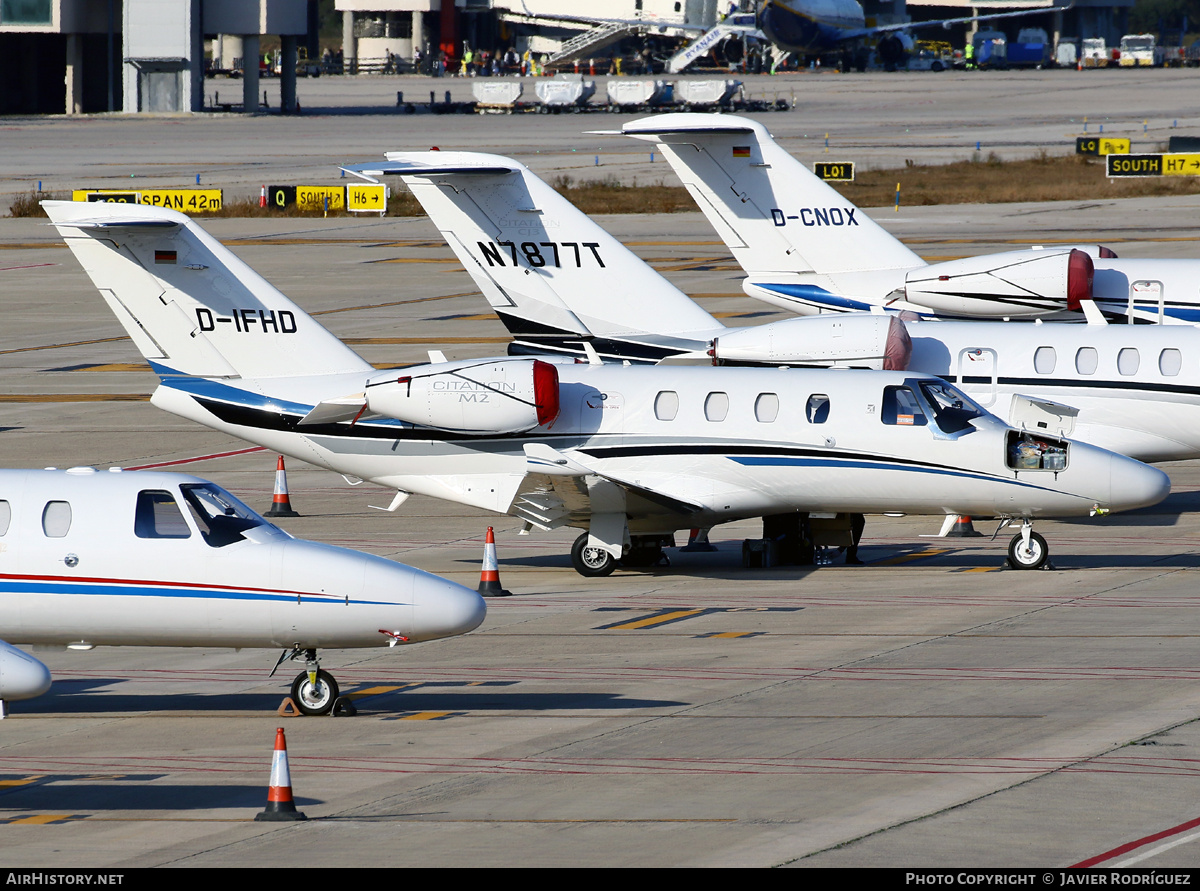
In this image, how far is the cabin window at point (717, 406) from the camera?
24797 millimetres

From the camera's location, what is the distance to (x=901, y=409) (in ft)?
80.6

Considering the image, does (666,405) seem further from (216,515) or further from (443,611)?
(216,515)

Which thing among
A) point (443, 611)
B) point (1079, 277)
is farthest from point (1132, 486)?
point (443, 611)

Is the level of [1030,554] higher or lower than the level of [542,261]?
lower

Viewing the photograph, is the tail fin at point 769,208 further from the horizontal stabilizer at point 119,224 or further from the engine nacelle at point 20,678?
the engine nacelle at point 20,678

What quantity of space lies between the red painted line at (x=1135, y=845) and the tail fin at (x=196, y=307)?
609 inches

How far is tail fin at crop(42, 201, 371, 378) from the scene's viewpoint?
2478 centimetres

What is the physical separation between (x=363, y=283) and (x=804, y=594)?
3989cm

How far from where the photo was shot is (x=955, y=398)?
982 inches

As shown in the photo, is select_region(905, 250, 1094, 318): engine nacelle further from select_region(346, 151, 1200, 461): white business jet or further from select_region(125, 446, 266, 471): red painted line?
select_region(125, 446, 266, 471): red painted line

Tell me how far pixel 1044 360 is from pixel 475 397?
9.71m

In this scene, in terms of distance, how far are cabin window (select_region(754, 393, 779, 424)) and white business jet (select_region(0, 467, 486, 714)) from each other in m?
8.57

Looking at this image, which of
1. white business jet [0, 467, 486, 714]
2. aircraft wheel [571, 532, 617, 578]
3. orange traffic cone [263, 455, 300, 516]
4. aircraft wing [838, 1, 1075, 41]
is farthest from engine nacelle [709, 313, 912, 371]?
aircraft wing [838, 1, 1075, 41]
